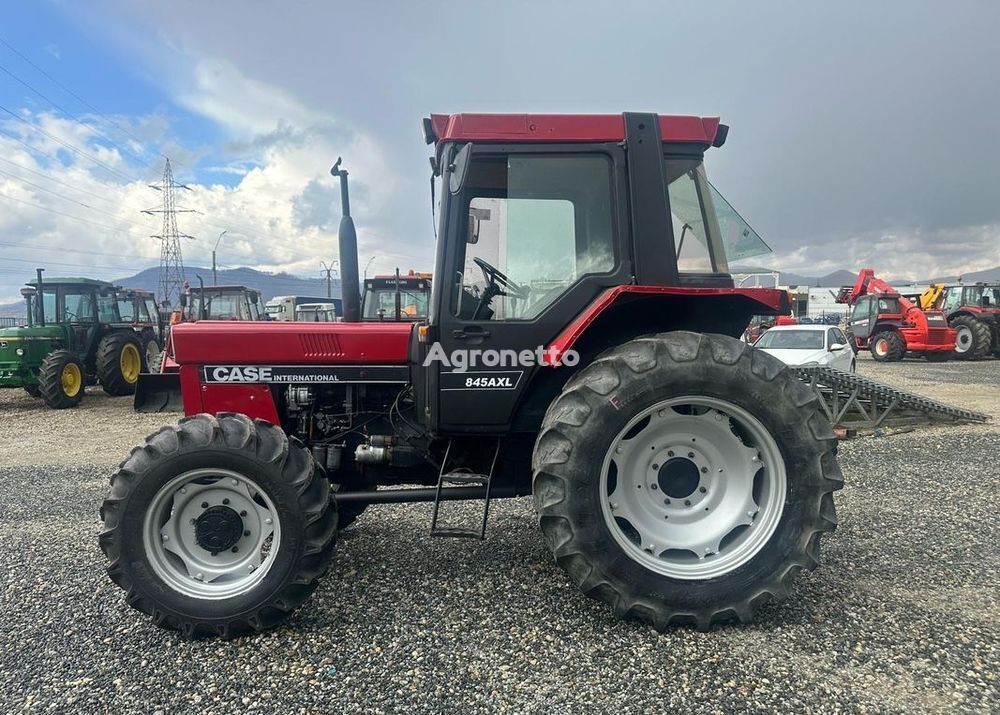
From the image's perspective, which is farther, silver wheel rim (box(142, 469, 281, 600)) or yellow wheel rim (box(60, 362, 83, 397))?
yellow wheel rim (box(60, 362, 83, 397))

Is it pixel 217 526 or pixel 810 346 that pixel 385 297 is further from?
pixel 217 526

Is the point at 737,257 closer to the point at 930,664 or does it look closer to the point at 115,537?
the point at 930,664

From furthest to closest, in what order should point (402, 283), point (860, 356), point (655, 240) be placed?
point (860, 356) → point (402, 283) → point (655, 240)

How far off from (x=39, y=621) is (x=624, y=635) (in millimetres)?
2749

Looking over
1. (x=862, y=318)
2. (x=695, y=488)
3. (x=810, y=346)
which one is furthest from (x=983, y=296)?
(x=695, y=488)

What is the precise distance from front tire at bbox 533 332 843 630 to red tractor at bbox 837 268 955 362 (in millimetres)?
19286

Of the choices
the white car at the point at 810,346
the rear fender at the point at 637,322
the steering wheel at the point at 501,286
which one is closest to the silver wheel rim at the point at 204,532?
the rear fender at the point at 637,322

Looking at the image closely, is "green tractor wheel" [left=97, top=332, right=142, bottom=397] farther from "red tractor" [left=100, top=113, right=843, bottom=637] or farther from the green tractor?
"red tractor" [left=100, top=113, right=843, bottom=637]

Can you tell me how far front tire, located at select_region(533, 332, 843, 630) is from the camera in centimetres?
265

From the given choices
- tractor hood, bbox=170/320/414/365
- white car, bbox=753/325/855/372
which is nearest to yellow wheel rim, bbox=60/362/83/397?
tractor hood, bbox=170/320/414/365

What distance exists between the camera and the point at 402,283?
440 inches

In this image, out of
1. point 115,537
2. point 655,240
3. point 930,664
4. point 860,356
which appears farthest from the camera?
point 860,356

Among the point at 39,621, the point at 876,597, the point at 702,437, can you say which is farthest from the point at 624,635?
the point at 39,621

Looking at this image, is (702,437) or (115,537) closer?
(115,537)
